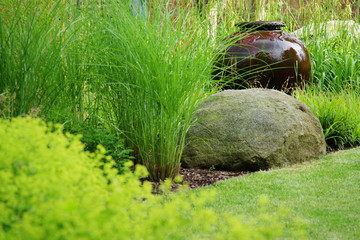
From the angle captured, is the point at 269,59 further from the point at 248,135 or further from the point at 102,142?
the point at 102,142

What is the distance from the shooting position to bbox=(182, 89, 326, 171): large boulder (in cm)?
490

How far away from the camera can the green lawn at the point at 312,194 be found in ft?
10.5

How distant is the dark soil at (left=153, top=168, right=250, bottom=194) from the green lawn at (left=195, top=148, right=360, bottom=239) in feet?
0.67

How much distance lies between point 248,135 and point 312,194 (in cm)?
120

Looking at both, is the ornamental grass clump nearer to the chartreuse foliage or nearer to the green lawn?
the green lawn

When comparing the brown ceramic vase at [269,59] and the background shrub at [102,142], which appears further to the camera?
the brown ceramic vase at [269,59]

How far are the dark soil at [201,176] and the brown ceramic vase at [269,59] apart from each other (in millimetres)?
2414

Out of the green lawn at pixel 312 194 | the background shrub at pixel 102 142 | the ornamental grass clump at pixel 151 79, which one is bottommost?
the green lawn at pixel 312 194

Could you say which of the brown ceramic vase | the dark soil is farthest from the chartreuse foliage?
the brown ceramic vase

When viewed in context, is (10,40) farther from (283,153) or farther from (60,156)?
(283,153)

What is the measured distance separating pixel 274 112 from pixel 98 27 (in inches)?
89.2

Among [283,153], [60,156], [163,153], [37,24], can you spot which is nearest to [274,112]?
[283,153]

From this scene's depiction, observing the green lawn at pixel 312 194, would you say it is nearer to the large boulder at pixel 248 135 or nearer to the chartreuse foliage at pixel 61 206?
the large boulder at pixel 248 135

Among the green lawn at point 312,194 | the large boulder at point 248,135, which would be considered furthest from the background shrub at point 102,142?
the large boulder at point 248,135
